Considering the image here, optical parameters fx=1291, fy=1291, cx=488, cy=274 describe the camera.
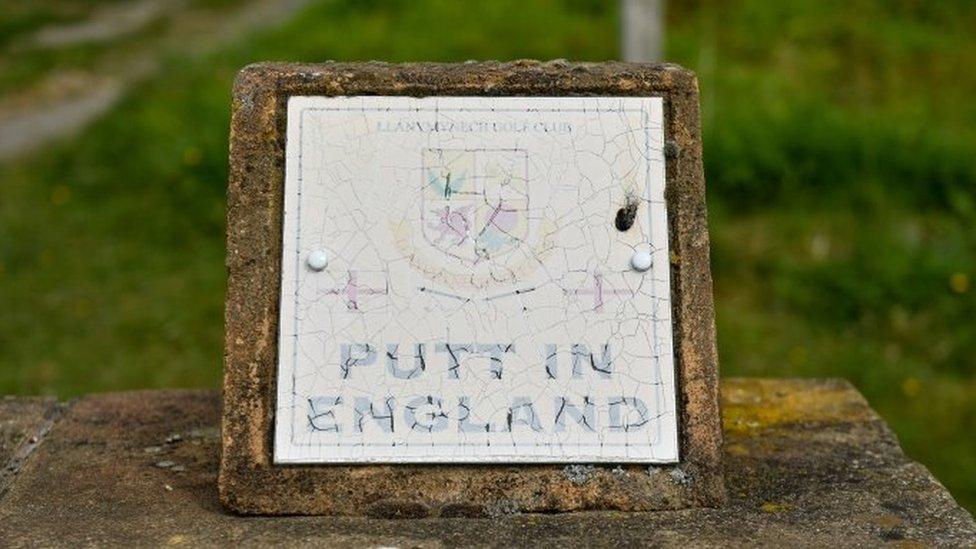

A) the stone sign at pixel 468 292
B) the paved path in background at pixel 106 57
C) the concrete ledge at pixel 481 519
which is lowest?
the concrete ledge at pixel 481 519

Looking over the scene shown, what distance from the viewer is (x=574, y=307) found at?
2.03 metres

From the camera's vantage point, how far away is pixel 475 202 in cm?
206

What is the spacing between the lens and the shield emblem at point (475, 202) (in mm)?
2045

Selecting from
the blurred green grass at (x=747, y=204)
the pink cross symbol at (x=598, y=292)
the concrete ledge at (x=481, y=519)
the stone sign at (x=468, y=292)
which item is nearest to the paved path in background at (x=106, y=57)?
the blurred green grass at (x=747, y=204)

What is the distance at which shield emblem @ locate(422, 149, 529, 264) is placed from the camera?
2.04 meters

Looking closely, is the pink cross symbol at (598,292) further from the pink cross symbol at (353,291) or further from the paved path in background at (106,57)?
the paved path in background at (106,57)

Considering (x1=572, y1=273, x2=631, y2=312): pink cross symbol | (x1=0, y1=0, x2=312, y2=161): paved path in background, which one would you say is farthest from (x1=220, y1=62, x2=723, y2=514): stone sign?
(x1=0, y1=0, x2=312, y2=161): paved path in background

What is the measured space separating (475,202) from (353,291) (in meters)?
0.24

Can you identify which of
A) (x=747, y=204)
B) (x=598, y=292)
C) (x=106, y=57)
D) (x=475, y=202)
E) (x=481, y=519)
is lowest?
(x=481, y=519)

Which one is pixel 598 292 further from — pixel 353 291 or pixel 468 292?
pixel 353 291

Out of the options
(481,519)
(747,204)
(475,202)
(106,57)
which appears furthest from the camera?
(106,57)

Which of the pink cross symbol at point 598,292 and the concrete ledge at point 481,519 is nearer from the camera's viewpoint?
the concrete ledge at point 481,519

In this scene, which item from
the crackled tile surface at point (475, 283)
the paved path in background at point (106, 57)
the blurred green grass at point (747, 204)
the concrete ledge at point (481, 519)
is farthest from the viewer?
the paved path in background at point (106, 57)

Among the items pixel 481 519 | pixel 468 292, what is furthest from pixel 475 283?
pixel 481 519
